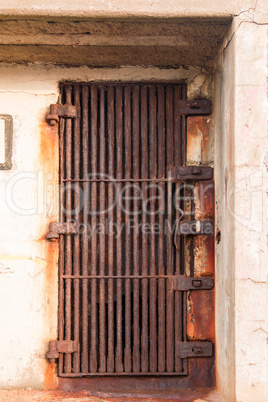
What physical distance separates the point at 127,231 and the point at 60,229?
51 centimetres

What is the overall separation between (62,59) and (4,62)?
0.46 m

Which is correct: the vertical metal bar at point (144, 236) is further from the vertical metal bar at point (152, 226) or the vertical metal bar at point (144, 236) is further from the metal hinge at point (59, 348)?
the metal hinge at point (59, 348)

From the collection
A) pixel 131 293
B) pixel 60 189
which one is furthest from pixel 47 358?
pixel 60 189

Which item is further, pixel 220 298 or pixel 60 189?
pixel 60 189

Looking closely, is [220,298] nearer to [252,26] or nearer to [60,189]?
[60,189]

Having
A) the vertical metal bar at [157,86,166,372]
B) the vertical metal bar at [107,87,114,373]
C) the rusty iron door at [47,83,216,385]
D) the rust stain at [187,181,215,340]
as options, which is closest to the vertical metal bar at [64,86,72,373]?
the rusty iron door at [47,83,216,385]

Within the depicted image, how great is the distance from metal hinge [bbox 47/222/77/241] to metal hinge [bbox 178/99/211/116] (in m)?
1.22

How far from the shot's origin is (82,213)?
3117 mm

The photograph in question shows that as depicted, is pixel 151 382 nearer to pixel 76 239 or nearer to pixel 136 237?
pixel 136 237

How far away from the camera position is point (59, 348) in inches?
117

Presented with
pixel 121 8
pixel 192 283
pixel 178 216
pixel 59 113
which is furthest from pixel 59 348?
pixel 121 8

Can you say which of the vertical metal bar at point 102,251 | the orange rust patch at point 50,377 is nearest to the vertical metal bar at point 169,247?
the vertical metal bar at point 102,251

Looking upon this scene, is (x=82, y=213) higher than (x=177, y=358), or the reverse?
(x=82, y=213)

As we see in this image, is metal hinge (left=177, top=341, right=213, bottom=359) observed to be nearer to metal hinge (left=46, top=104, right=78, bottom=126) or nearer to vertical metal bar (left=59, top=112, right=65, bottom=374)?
vertical metal bar (left=59, top=112, right=65, bottom=374)
